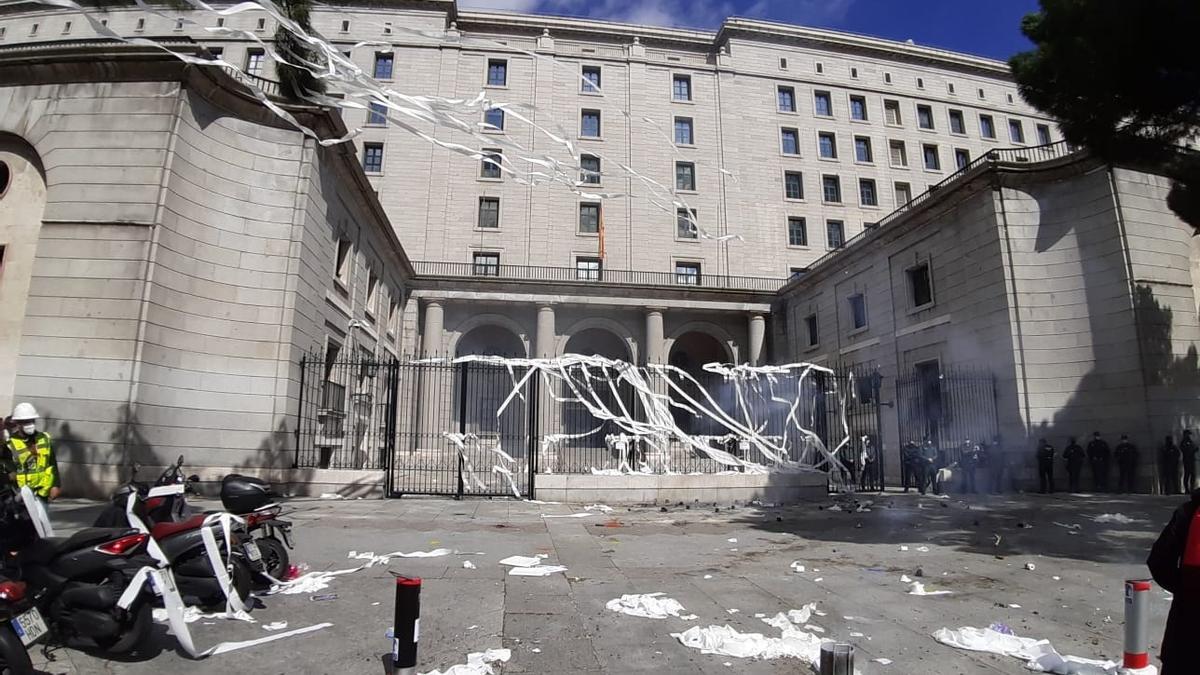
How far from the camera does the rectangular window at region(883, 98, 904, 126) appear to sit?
1410 inches

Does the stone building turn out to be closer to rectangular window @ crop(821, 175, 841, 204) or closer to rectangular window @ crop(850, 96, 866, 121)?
rectangular window @ crop(821, 175, 841, 204)

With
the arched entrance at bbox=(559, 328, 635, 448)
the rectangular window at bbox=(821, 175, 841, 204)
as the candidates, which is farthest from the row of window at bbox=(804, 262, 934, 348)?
the rectangular window at bbox=(821, 175, 841, 204)

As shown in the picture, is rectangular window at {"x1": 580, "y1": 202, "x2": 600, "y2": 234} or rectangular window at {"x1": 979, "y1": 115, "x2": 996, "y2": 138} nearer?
rectangular window at {"x1": 580, "y1": 202, "x2": 600, "y2": 234}

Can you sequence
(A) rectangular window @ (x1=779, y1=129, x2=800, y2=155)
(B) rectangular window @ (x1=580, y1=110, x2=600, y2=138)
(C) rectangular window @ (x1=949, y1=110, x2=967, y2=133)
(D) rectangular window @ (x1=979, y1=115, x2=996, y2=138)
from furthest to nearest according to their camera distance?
(D) rectangular window @ (x1=979, y1=115, x2=996, y2=138) → (C) rectangular window @ (x1=949, y1=110, x2=967, y2=133) → (A) rectangular window @ (x1=779, y1=129, x2=800, y2=155) → (B) rectangular window @ (x1=580, y1=110, x2=600, y2=138)

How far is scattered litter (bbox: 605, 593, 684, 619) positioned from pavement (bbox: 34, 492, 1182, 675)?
15 cm

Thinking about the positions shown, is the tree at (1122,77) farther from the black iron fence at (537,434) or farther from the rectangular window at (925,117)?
the rectangular window at (925,117)

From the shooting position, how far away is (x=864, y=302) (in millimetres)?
23156

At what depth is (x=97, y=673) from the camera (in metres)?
3.67

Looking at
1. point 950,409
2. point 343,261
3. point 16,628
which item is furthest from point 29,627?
point 950,409

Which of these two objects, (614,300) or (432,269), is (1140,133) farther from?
(432,269)

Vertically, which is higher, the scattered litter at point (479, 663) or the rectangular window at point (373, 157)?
the rectangular window at point (373, 157)

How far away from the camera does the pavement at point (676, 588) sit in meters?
3.88

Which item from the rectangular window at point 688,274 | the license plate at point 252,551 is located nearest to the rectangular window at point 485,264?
the rectangular window at point 688,274

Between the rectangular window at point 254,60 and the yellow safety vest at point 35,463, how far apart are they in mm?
29601
